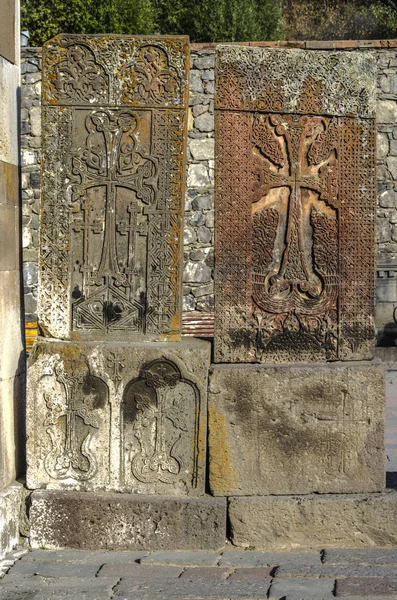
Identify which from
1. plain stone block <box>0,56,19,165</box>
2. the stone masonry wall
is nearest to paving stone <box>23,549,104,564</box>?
plain stone block <box>0,56,19,165</box>

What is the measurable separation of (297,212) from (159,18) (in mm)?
13501

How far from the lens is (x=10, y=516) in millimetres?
4953

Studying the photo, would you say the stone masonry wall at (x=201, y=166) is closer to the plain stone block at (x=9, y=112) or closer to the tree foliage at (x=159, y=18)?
the tree foliage at (x=159, y=18)

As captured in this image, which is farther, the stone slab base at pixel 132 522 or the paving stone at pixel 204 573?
the stone slab base at pixel 132 522

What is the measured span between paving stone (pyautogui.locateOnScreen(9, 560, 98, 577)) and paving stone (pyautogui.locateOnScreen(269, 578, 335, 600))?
855 mm

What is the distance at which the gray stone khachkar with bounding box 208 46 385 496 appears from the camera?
507cm

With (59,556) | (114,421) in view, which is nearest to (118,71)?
(114,421)

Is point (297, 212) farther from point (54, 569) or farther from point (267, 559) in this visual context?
point (54, 569)

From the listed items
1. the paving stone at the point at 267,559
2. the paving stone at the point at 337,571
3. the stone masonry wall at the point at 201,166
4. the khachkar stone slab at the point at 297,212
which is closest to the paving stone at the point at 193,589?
the paving stone at the point at 337,571

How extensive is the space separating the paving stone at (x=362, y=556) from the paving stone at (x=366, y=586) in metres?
0.28

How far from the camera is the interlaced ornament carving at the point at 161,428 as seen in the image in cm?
506

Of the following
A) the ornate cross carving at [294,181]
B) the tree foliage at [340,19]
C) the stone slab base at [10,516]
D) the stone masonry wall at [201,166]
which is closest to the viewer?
the stone slab base at [10,516]

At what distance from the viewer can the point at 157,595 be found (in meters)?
4.34

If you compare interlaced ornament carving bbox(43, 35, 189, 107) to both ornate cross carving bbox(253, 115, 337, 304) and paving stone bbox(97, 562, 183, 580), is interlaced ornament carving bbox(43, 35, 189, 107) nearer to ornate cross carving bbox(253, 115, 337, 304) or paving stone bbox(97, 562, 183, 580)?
ornate cross carving bbox(253, 115, 337, 304)
